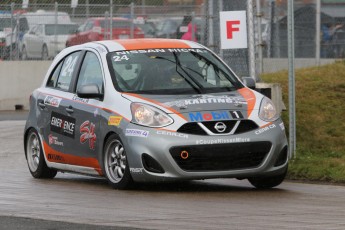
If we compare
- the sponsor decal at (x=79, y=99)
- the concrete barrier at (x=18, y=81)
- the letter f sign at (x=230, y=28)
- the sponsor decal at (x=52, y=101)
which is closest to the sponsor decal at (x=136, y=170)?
the sponsor decal at (x=79, y=99)

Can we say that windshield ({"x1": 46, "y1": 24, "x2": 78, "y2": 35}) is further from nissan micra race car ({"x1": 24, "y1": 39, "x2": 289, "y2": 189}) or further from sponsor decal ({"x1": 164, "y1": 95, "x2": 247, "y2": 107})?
sponsor decal ({"x1": 164, "y1": 95, "x2": 247, "y2": 107})

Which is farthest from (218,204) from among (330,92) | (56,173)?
(330,92)

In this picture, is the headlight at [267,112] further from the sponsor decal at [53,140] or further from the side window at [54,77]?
the side window at [54,77]

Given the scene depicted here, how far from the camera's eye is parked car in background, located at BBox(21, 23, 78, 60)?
28531mm

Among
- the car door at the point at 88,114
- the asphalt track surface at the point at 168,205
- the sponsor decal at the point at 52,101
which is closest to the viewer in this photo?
the asphalt track surface at the point at 168,205

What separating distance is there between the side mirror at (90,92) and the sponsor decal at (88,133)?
29 centimetres

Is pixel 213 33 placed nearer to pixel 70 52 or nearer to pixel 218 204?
pixel 70 52

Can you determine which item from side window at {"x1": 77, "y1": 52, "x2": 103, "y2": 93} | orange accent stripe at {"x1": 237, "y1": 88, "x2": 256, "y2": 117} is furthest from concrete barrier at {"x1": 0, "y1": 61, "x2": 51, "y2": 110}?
orange accent stripe at {"x1": 237, "y1": 88, "x2": 256, "y2": 117}

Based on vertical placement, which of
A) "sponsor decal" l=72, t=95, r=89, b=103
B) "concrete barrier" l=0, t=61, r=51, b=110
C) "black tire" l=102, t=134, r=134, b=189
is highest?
"sponsor decal" l=72, t=95, r=89, b=103

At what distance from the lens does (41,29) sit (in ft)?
94.3

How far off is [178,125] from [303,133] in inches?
182

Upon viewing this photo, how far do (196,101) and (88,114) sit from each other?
1.35m

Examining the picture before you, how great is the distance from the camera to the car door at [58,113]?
13.0 m

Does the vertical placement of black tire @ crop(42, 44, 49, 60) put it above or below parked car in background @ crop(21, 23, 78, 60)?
below
